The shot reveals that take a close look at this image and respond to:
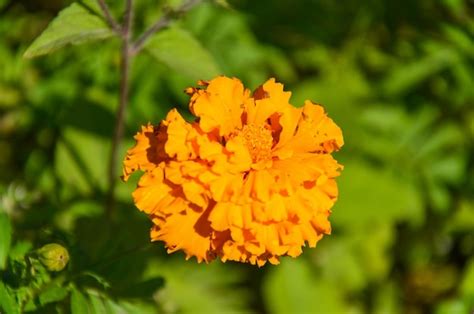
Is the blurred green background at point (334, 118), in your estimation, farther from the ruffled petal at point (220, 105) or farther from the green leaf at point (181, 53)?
the ruffled petal at point (220, 105)

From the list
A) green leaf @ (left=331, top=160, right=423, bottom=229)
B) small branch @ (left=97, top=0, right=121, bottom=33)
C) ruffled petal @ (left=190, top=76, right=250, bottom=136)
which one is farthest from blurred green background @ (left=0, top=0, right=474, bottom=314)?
ruffled petal @ (left=190, top=76, right=250, bottom=136)

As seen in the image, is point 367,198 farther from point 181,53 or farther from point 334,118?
point 181,53

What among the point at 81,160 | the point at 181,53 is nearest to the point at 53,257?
the point at 181,53

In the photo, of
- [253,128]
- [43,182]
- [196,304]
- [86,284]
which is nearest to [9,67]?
[43,182]

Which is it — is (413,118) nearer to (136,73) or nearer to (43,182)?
(136,73)

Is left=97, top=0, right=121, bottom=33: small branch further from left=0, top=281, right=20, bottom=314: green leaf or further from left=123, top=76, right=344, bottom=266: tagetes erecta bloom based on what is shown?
left=0, top=281, right=20, bottom=314: green leaf
